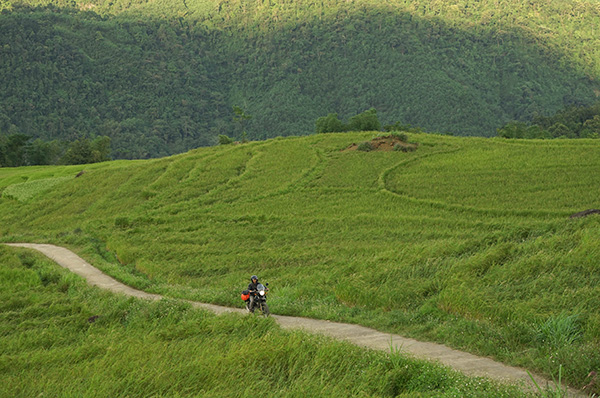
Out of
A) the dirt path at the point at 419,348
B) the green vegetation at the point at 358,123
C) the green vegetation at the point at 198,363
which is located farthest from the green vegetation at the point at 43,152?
the green vegetation at the point at 198,363

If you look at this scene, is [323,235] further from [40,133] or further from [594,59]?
[594,59]

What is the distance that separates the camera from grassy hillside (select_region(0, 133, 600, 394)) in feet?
33.9

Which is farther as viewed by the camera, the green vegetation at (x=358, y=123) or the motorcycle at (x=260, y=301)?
the green vegetation at (x=358, y=123)

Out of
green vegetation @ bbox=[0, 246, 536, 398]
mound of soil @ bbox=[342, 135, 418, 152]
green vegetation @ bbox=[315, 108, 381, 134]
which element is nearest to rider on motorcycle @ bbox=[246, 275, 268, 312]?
green vegetation @ bbox=[0, 246, 536, 398]

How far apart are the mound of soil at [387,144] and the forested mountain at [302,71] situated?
8553 centimetres

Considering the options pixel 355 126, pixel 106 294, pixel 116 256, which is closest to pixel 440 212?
pixel 116 256

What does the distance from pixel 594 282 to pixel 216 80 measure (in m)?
188

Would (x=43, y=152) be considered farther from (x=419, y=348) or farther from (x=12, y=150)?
(x=419, y=348)

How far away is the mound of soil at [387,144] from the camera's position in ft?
129

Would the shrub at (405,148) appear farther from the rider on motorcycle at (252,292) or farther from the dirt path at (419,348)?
the rider on motorcycle at (252,292)

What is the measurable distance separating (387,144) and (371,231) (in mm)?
17528

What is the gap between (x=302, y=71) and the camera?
573 feet

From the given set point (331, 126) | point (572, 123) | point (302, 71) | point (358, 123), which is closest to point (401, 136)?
point (358, 123)

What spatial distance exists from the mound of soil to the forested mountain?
85.5 metres
